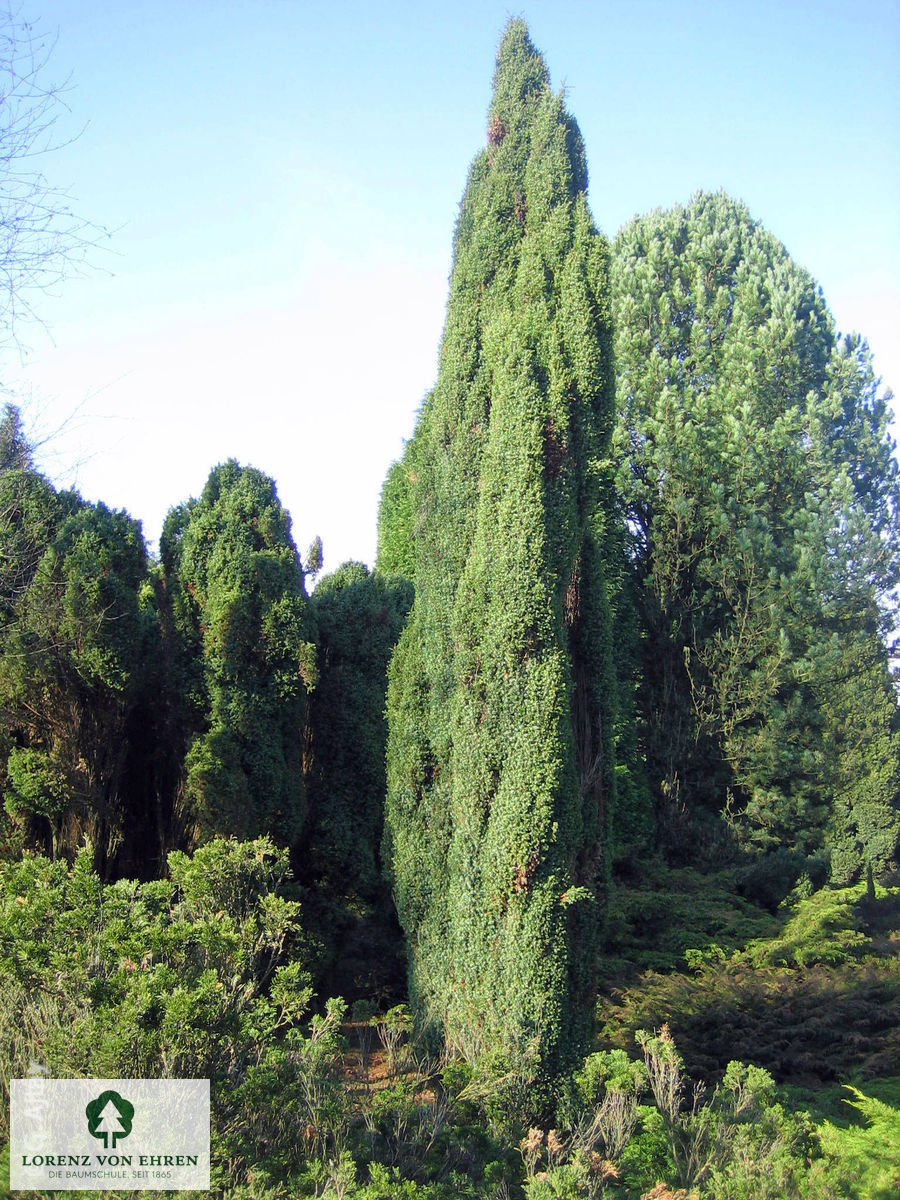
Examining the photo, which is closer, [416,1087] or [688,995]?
[416,1087]

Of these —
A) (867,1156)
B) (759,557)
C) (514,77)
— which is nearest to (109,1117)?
(867,1156)

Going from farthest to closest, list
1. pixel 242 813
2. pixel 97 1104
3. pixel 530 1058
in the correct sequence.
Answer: pixel 242 813
pixel 530 1058
pixel 97 1104

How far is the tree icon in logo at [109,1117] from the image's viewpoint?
13.5 feet

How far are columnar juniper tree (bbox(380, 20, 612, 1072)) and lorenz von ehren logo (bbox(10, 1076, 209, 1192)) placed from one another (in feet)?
8.08

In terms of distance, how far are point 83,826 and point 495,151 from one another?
6314 millimetres

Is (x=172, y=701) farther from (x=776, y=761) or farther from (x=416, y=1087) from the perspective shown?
(x=776, y=761)

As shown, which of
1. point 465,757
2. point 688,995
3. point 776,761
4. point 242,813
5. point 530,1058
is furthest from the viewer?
point 776,761

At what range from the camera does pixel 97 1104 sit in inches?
165

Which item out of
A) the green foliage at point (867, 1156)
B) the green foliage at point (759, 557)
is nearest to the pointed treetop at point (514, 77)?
the green foliage at point (867, 1156)

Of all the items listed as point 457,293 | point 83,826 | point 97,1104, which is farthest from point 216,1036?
point 457,293

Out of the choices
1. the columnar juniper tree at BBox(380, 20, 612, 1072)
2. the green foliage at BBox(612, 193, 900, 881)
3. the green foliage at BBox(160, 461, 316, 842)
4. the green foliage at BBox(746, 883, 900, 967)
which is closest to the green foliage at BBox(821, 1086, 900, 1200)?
the columnar juniper tree at BBox(380, 20, 612, 1072)

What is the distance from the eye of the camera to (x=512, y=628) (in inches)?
251

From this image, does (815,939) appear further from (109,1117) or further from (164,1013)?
(109,1117)

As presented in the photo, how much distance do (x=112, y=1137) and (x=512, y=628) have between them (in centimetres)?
352
